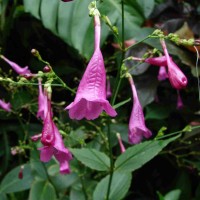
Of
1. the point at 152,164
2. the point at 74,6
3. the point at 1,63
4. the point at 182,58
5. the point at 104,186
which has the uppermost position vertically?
the point at 74,6

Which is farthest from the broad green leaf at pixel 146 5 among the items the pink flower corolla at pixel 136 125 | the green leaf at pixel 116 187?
the green leaf at pixel 116 187

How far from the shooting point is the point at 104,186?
1429 mm

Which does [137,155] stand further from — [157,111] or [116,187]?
[157,111]

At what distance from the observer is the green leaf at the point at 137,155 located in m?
1.23

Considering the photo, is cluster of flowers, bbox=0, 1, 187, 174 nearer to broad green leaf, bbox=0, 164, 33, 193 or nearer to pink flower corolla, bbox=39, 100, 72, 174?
pink flower corolla, bbox=39, 100, 72, 174

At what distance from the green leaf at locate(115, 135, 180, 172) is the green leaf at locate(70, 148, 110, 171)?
0.14 feet

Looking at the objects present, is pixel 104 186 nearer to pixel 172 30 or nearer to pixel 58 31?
pixel 58 31

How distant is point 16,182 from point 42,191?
208 mm

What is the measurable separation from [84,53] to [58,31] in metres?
0.17

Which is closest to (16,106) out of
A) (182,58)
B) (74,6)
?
(74,6)

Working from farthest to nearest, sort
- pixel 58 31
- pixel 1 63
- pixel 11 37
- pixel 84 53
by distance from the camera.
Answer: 1. pixel 11 37
2. pixel 1 63
3. pixel 58 31
4. pixel 84 53

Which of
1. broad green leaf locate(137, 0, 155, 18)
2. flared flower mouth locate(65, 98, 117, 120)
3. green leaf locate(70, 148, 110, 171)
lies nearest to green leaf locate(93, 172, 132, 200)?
green leaf locate(70, 148, 110, 171)

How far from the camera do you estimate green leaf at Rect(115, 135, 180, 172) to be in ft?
4.02

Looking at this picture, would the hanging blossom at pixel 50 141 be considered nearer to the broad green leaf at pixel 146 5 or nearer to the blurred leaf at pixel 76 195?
the blurred leaf at pixel 76 195
